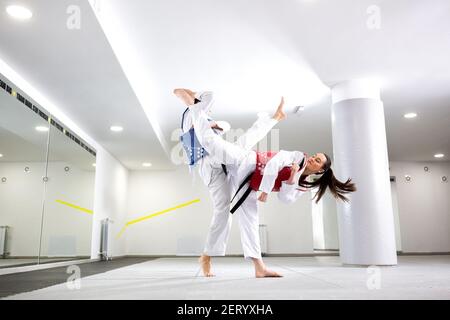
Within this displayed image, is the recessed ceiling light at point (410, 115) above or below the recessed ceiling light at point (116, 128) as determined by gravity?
above

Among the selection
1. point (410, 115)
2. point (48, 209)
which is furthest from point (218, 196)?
point (410, 115)

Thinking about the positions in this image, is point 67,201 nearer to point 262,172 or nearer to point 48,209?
point 48,209

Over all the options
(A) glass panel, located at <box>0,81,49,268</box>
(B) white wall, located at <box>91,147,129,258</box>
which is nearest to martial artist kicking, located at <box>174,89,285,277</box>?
(A) glass panel, located at <box>0,81,49,268</box>

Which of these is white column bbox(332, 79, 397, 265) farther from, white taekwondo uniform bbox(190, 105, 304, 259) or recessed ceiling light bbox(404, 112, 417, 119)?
white taekwondo uniform bbox(190, 105, 304, 259)

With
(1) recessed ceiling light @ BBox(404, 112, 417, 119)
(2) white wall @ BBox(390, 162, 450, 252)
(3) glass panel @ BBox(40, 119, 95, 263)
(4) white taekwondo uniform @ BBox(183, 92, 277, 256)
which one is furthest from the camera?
(2) white wall @ BBox(390, 162, 450, 252)

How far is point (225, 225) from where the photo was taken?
2713 millimetres

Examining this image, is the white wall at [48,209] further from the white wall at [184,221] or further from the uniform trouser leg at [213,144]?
the white wall at [184,221]

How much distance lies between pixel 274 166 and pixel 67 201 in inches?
155

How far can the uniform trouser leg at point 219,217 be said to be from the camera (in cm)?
270

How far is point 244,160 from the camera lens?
8.03 ft

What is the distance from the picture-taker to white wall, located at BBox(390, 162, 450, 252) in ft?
31.8

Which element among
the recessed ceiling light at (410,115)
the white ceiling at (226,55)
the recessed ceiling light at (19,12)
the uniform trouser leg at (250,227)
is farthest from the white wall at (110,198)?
the recessed ceiling light at (410,115)

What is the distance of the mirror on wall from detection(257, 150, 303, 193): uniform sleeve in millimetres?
2605
